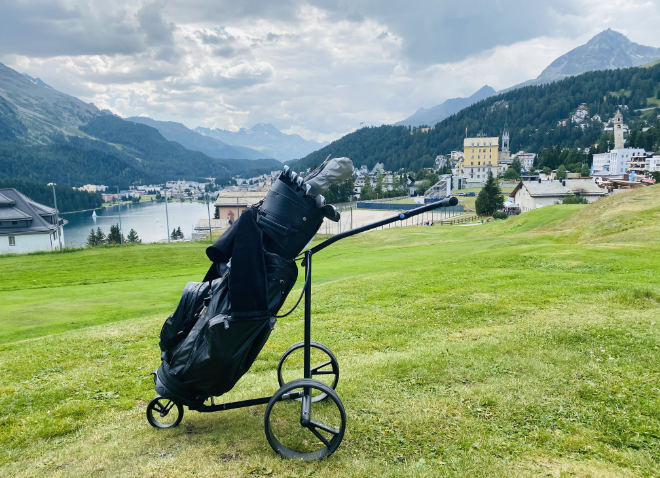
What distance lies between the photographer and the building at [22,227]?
49.2m

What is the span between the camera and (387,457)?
13.5 feet

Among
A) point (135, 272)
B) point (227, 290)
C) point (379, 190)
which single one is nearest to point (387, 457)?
point (227, 290)

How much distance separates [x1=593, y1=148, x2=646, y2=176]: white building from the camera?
12788 cm

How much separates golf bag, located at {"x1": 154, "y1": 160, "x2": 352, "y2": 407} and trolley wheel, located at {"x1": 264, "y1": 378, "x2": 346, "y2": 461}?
1.90ft

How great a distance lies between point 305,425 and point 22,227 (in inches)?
2328

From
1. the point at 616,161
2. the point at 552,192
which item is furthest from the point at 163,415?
the point at 616,161

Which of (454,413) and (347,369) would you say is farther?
(347,369)

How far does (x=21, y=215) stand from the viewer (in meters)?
50.4

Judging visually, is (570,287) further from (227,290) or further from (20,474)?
(20,474)

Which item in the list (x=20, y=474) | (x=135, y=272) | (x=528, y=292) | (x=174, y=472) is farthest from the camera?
(x=135, y=272)

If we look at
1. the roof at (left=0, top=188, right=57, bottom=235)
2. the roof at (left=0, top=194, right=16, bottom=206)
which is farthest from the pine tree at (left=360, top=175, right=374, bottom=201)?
the roof at (left=0, top=194, right=16, bottom=206)

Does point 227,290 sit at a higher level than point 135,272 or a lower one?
higher

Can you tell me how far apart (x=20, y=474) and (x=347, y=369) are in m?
4.02

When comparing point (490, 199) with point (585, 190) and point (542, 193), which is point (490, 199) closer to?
point (542, 193)
